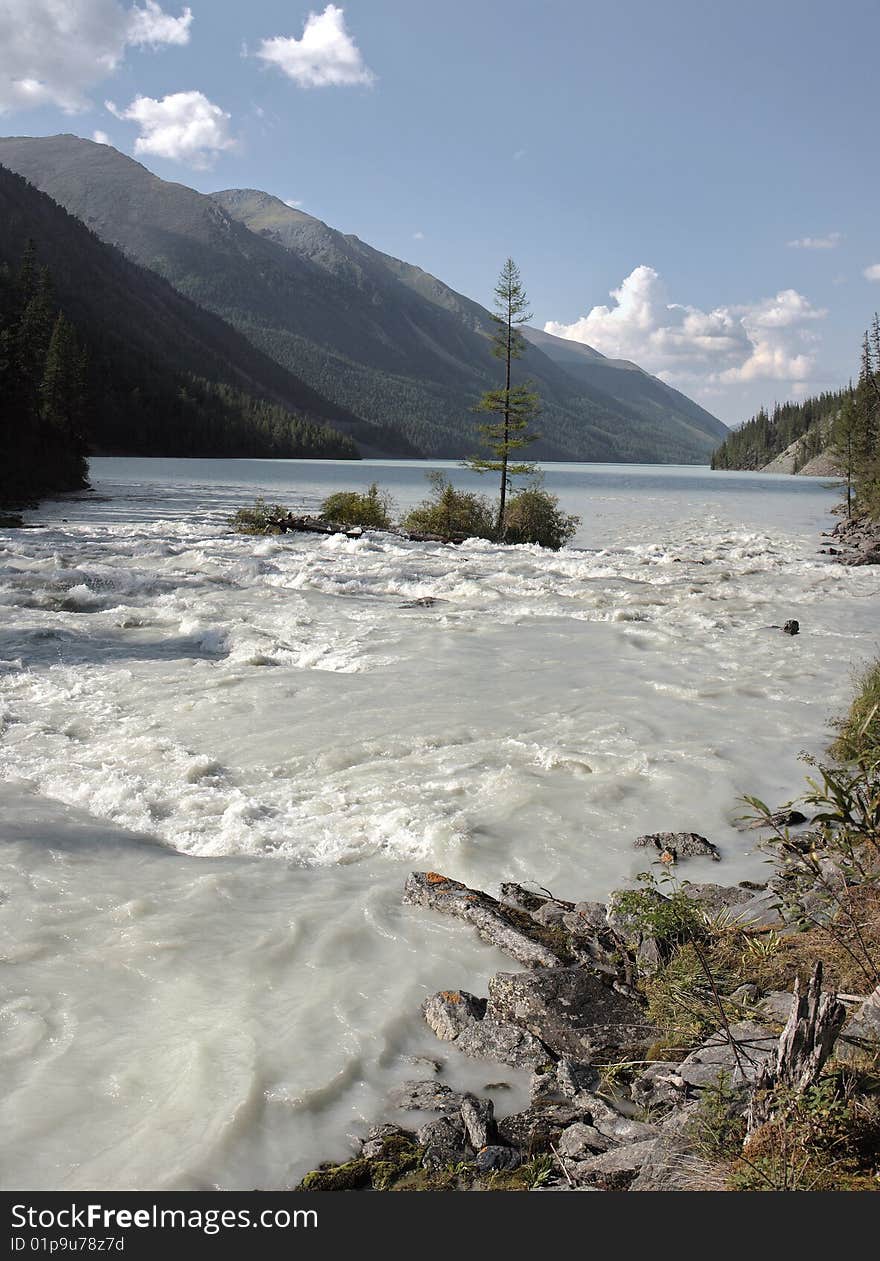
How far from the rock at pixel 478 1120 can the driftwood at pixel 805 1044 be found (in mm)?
1205

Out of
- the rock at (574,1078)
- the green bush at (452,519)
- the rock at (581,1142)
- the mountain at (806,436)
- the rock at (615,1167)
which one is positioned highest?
the mountain at (806,436)

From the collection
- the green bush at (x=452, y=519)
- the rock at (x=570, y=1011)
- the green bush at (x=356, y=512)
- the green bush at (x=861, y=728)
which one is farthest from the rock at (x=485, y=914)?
the green bush at (x=356, y=512)

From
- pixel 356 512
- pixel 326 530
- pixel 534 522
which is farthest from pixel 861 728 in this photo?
pixel 356 512

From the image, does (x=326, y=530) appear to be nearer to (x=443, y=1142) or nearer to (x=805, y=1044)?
(x=443, y=1142)

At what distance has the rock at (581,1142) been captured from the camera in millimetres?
3537

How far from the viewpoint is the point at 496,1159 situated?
3537 millimetres

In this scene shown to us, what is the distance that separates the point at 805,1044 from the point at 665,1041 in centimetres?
125

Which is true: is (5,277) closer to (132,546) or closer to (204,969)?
(132,546)

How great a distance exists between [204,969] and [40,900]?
5.40ft

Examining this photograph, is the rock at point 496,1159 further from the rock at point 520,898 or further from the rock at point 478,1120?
the rock at point 520,898

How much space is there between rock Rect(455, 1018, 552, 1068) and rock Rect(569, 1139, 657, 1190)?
981 millimetres

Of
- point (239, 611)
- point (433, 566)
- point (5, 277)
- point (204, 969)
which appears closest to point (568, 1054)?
point (204, 969)

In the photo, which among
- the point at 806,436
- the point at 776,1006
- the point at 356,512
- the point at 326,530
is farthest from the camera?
the point at 806,436

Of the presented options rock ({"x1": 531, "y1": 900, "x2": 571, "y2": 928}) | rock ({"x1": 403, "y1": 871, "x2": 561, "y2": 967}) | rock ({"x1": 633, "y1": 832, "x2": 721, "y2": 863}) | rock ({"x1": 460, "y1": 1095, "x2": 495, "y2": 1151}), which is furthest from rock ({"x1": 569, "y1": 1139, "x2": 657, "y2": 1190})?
rock ({"x1": 633, "y1": 832, "x2": 721, "y2": 863})
